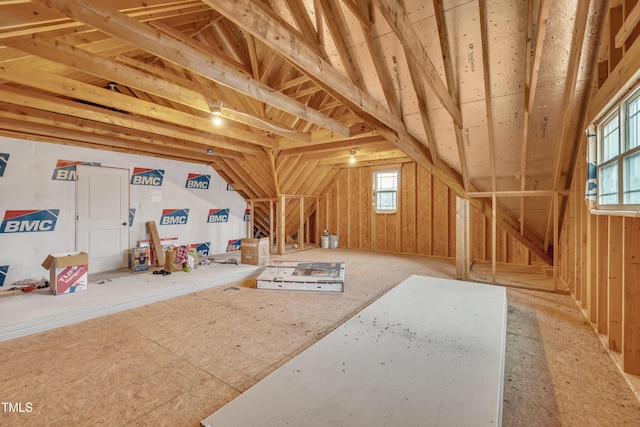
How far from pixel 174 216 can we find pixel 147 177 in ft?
3.32

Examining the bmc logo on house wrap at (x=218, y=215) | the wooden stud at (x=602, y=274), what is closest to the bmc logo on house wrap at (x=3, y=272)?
the bmc logo on house wrap at (x=218, y=215)

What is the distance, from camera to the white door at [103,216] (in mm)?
4926

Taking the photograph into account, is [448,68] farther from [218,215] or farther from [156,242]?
[218,215]

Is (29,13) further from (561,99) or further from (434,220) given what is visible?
(434,220)

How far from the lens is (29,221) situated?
4418 mm

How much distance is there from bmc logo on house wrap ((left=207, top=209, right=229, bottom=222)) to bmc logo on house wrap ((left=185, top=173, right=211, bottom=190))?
25.2 inches

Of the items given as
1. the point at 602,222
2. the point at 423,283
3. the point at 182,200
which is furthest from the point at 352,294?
the point at 182,200

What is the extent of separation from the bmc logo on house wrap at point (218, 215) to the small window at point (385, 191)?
4.15 meters

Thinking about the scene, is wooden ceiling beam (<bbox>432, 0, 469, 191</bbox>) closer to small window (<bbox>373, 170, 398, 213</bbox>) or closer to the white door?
small window (<bbox>373, 170, 398, 213</bbox>)

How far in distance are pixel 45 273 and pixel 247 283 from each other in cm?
345

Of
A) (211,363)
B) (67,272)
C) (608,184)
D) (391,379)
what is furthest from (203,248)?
(608,184)

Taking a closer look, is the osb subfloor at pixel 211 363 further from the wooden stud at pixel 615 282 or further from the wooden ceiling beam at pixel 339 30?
the wooden ceiling beam at pixel 339 30

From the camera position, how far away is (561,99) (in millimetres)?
2873

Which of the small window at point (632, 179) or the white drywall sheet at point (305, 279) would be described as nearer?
the small window at point (632, 179)
